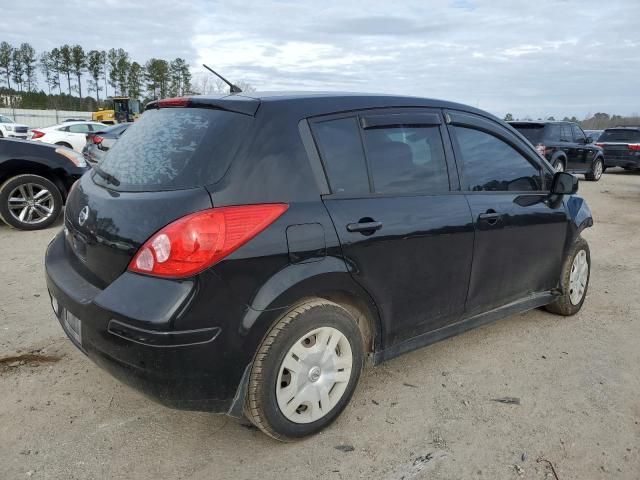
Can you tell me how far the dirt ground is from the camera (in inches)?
96.9

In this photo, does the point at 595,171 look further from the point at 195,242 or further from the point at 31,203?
the point at 195,242

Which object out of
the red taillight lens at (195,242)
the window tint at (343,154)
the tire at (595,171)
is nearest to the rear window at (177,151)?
the red taillight lens at (195,242)

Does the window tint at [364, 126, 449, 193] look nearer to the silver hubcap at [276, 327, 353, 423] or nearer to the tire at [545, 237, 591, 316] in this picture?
the silver hubcap at [276, 327, 353, 423]

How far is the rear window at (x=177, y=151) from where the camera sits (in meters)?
2.37

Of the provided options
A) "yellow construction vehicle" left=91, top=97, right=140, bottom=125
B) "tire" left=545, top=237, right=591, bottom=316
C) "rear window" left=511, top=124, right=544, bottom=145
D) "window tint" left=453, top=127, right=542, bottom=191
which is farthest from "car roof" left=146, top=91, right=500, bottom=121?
"yellow construction vehicle" left=91, top=97, right=140, bottom=125

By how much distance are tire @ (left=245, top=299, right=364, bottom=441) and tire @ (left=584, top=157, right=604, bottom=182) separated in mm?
15507

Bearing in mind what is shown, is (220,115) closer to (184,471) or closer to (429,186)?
(429,186)

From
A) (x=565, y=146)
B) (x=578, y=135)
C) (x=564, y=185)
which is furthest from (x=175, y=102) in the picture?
(x=578, y=135)

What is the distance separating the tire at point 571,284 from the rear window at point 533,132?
10405 mm

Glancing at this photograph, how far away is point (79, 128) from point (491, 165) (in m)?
20.4

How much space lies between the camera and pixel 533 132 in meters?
14.0

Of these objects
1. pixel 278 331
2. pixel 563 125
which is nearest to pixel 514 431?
pixel 278 331

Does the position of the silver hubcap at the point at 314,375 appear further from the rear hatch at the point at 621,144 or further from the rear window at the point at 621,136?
the rear window at the point at 621,136

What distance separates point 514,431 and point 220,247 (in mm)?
1801
